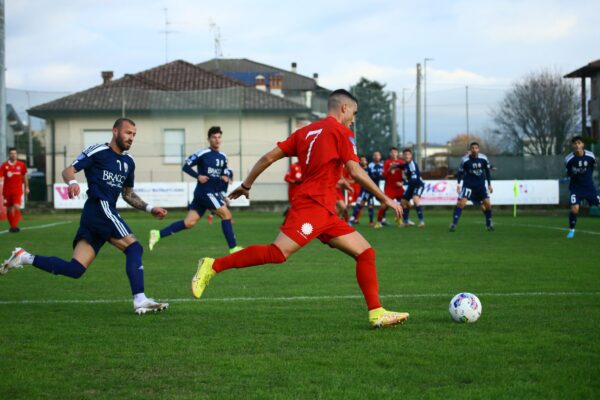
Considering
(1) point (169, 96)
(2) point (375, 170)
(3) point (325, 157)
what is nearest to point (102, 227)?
(3) point (325, 157)

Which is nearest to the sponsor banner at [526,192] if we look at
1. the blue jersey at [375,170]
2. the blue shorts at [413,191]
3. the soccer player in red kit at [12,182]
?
the blue jersey at [375,170]

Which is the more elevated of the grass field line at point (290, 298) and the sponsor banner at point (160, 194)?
the sponsor banner at point (160, 194)

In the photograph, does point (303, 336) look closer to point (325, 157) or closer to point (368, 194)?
point (325, 157)

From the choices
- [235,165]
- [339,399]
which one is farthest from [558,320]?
[235,165]

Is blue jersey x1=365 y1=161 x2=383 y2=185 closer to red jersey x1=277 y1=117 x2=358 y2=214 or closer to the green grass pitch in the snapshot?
the green grass pitch

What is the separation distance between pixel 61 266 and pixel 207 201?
24.8ft

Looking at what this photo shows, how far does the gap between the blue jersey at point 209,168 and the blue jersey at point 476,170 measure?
8.79 meters

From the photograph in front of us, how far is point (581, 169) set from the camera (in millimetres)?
18797

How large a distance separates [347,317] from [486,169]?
15.3m

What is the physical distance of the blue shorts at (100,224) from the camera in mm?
8273

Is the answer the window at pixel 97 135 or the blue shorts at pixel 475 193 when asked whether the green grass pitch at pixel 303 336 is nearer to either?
the blue shorts at pixel 475 193

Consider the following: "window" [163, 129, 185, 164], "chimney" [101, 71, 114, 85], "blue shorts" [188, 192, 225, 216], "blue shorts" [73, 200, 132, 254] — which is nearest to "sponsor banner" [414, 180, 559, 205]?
"window" [163, 129, 185, 164]

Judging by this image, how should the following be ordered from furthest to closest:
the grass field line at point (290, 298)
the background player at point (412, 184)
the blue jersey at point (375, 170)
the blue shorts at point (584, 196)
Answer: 1. the blue jersey at point (375, 170)
2. the background player at point (412, 184)
3. the blue shorts at point (584, 196)
4. the grass field line at point (290, 298)

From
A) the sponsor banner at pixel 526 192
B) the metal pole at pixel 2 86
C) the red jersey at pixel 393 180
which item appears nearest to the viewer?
the red jersey at pixel 393 180
